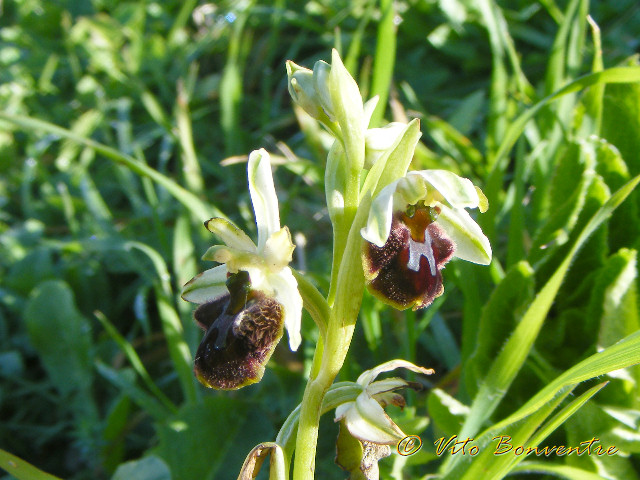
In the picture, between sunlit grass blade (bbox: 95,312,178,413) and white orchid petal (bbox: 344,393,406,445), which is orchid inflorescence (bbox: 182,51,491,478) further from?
sunlit grass blade (bbox: 95,312,178,413)

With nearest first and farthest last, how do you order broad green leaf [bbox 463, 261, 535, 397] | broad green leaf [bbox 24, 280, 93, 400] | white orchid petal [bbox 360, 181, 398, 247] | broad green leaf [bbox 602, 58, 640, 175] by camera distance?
white orchid petal [bbox 360, 181, 398, 247] < broad green leaf [bbox 463, 261, 535, 397] < broad green leaf [bbox 602, 58, 640, 175] < broad green leaf [bbox 24, 280, 93, 400]

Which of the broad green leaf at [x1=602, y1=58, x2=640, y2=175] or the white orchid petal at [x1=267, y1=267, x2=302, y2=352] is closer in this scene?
the white orchid petal at [x1=267, y1=267, x2=302, y2=352]

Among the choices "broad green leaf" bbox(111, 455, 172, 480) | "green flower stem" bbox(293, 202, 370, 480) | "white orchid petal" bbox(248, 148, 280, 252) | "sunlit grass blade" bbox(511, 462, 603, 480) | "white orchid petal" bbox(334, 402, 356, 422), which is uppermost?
"white orchid petal" bbox(248, 148, 280, 252)

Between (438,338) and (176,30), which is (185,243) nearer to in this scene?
(438,338)

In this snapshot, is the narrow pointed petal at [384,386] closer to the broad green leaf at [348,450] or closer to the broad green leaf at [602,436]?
the broad green leaf at [348,450]

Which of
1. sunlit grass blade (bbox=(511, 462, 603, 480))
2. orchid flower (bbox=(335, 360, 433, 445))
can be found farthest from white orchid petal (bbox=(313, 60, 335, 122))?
sunlit grass blade (bbox=(511, 462, 603, 480))

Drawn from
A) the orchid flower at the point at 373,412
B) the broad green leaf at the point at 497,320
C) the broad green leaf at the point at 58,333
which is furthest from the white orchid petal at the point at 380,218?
the broad green leaf at the point at 58,333

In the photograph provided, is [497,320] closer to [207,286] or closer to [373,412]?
[373,412]

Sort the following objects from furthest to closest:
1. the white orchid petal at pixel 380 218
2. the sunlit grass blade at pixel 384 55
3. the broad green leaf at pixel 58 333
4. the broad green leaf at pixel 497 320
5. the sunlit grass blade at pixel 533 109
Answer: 1. the broad green leaf at pixel 58 333
2. the sunlit grass blade at pixel 384 55
3. the broad green leaf at pixel 497 320
4. the sunlit grass blade at pixel 533 109
5. the white orchid petal at pixel 380 218
